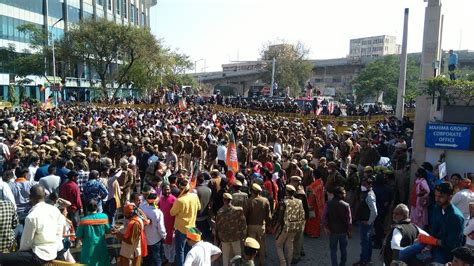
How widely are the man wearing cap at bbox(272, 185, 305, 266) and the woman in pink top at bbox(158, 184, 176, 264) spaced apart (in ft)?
6.10

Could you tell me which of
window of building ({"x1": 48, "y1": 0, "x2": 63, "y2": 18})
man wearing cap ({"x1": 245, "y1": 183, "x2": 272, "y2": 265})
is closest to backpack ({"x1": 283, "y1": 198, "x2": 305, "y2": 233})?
man wearing cap ({"x1": 245, "y1": 183, "x2": 272, "y2": 265})

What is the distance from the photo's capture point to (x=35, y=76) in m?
50.2

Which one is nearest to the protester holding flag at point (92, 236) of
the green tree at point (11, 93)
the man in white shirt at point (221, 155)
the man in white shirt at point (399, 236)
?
the man in white shirt at point (399, 236)

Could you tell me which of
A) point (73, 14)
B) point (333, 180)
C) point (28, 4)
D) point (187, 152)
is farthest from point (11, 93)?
point (333, 180)

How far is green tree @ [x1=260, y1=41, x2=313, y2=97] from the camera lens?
241 ft

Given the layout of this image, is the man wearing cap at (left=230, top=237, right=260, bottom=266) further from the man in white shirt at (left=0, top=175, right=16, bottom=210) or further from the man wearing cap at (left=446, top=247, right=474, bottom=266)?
the man in white shirt at (left=0, top=175, right=16, bottom=210)

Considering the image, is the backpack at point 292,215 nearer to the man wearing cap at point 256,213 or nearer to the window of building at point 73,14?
the man wearing cap at point 256,213

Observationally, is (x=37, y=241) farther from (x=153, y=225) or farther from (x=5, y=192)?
(x=5, y=192)

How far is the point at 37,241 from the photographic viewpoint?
5566 mm

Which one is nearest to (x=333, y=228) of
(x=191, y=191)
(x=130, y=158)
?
(x=191, y=191)

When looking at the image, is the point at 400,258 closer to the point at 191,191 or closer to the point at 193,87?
the point at 191,191

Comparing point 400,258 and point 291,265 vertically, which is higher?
point 400,258

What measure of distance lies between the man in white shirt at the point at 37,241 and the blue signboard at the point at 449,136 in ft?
28.8

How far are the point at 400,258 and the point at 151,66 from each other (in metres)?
44.3
